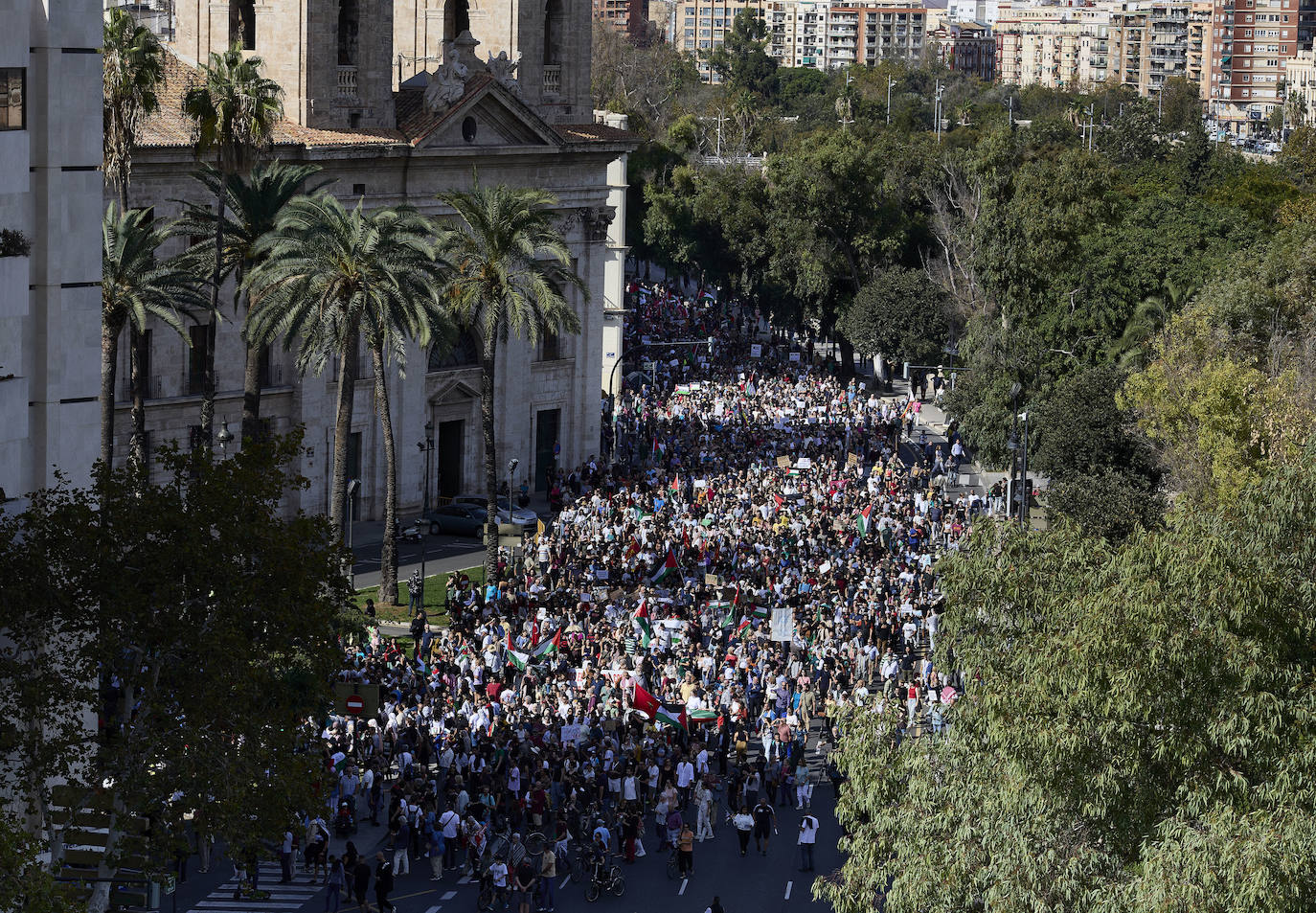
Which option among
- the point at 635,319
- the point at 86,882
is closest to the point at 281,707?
the point at 86,882

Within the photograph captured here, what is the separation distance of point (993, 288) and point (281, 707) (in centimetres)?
4810

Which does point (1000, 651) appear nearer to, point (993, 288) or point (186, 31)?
point (186, 31)

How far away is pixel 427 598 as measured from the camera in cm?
4928

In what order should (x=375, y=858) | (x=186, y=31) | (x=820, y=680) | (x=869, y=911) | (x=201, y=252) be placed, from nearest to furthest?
(x=869, y=911) < (x=375, y=858) < (x=820, y=680) < (x=201, y=252) < (x=186, y=31)

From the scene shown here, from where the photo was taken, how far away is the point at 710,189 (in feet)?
308

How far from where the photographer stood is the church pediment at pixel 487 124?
5803 centimetres

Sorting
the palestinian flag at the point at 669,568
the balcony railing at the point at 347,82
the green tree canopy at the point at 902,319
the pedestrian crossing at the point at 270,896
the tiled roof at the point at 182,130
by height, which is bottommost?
the pedestrian crossing at the point at 270,896

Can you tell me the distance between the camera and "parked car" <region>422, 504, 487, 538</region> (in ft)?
184

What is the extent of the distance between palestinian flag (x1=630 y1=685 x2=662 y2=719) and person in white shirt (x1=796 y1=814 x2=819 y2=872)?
14.9 ft

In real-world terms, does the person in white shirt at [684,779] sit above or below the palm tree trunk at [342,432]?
below

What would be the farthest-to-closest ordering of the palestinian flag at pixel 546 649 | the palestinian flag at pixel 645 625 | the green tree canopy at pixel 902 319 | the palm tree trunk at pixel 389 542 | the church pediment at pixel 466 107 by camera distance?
the green tree canopy at pixel 902 319 → the church pediment at pixel 466 107 → the palm tree trunk at pixel 389 542 → the palestinian flag at pixel 645 625 → the palestinian flag at pixel 546 649

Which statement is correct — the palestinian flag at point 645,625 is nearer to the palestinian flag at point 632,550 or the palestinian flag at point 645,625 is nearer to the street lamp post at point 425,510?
the palestinian flag at point 632,550

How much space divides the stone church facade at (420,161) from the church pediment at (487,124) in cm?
5

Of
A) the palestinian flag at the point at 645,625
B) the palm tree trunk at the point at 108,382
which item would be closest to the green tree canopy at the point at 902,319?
the palestinian flag at the point at 645,625
